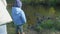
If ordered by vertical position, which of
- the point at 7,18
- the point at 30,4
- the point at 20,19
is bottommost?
the point at 30,4

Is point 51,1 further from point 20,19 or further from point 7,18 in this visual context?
point 7,18

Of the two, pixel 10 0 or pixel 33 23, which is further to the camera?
pixel 10 0

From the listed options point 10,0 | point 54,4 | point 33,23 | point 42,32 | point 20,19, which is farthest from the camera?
point 10,0

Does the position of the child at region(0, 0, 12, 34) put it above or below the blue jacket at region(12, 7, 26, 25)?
above

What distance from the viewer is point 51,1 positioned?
11.9 metres

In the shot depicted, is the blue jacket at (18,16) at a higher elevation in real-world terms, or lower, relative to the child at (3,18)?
lower

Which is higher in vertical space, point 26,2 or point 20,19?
point 20,19

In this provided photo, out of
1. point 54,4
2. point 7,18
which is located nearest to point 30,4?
point 54,4

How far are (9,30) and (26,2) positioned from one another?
556 centimetres

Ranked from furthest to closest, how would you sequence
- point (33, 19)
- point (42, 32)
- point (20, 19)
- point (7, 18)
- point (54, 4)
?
point (54, 4) < point (33, 19) < point (42, 32) < point (20, 19) < point (7, 18)

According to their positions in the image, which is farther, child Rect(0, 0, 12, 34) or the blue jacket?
the blue jacket

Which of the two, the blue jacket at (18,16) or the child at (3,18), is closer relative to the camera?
the child at (3,18)

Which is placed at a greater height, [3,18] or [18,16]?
[3,18]

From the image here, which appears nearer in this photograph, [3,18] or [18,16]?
[3,18]
